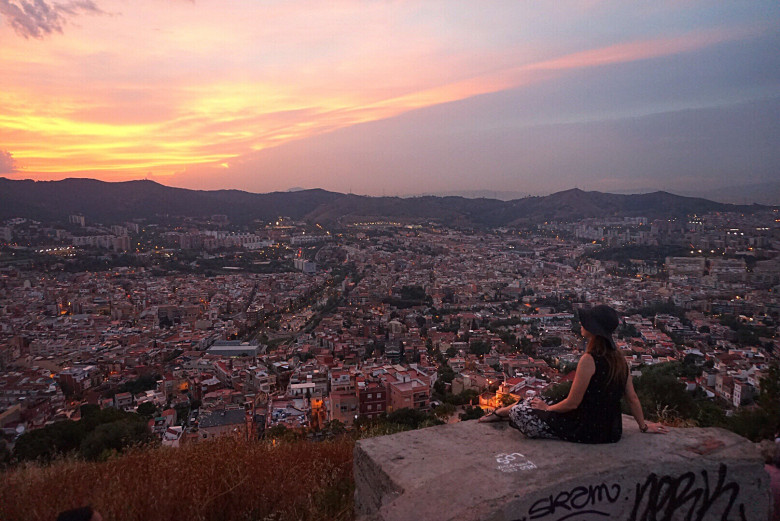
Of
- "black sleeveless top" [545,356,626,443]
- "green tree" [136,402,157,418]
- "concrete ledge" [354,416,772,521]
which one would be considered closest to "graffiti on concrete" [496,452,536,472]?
"concrete ledge" [354,416,772,521]

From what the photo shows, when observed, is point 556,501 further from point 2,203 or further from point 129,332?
point 2,203

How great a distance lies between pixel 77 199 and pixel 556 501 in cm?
7692

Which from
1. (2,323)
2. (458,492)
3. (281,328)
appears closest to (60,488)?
(458,492)

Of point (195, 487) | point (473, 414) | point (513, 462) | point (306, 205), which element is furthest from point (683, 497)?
point (306, 205)

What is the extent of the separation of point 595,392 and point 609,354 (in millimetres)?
175

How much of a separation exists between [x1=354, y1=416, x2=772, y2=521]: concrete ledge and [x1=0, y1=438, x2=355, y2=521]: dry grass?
40cm

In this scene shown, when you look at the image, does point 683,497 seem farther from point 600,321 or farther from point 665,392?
point 665,392

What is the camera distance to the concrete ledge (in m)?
1.64

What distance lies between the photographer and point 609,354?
205cm

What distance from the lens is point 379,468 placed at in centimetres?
204

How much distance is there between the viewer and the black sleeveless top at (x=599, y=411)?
2033 mm

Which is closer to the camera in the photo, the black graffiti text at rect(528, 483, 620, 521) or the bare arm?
the black graffiti text at rect(528, 483, 620, 521)

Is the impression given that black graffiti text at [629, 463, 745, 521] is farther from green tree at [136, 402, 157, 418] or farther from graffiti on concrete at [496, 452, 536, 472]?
green tree at [136, 402, 157, 418]

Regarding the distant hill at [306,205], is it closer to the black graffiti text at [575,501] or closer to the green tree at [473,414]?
the green tree at [473,414]
